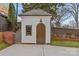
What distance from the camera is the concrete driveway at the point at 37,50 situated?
17.8 meters

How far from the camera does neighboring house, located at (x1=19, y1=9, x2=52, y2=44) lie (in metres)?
18.0

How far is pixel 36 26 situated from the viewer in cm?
1809

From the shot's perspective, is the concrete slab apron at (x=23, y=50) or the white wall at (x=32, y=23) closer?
the concrete slab apron at (x=23, y=50)

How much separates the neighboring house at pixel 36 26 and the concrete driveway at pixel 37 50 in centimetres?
22

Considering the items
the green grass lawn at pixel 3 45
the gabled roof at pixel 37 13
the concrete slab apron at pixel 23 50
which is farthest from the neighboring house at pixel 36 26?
the green grass lawn at pixel 3 45

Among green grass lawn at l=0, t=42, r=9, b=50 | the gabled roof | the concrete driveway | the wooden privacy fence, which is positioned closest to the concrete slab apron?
the concrete driveway

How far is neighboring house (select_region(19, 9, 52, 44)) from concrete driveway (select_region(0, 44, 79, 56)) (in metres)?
0.22

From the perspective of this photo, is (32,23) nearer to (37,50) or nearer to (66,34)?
(37,50)

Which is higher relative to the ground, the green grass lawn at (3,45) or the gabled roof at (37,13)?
the gabled roof at (37,13)

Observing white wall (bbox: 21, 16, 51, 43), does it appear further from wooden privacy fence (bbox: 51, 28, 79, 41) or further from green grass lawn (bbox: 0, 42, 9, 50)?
green grass lawn (bbox: 0, 42, 9, 50)

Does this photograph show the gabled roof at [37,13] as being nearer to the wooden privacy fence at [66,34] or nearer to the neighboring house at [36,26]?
the neighboring house at [36,26]

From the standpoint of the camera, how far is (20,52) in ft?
58.7

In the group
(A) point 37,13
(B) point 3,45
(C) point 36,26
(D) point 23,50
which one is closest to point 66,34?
(C) point 36,26

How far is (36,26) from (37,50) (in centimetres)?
85
